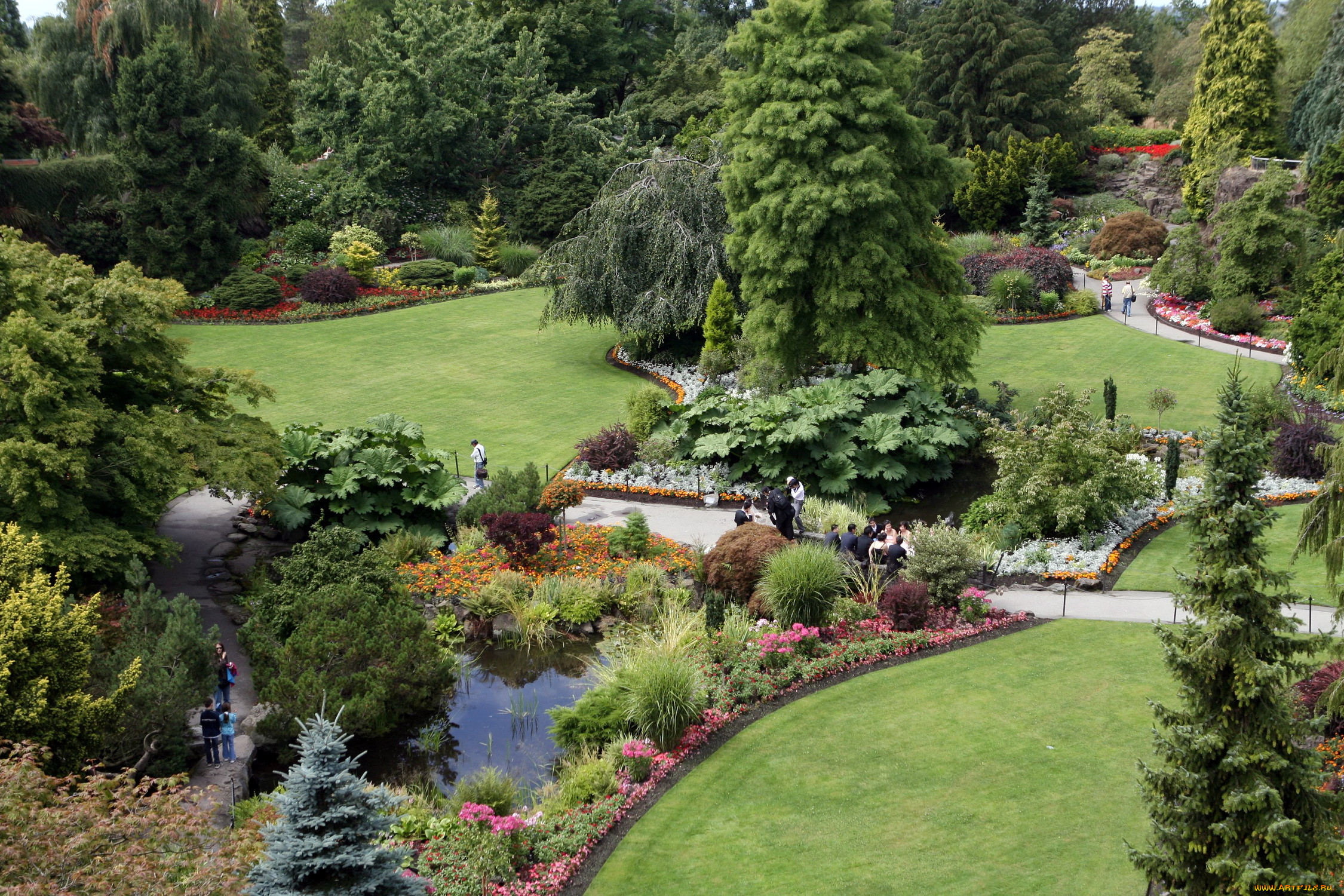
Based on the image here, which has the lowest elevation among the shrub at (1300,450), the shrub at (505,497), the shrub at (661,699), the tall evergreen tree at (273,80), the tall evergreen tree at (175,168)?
the shrub at (661,699)

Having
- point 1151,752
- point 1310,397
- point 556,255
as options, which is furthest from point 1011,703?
point 556,255

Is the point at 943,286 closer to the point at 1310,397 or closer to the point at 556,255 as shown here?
the point at 1310,397

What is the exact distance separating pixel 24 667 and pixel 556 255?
23.7 metres

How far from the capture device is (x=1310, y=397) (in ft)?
83.7

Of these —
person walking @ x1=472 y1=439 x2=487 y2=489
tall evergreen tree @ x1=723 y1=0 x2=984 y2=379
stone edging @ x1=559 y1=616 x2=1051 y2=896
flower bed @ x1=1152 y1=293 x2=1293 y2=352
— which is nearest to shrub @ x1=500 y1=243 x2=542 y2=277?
tall evergreen tree @ x1=723 y1=0 x2=984 y2=379

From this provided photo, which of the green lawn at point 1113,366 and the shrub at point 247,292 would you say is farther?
the shrub at point 247,292

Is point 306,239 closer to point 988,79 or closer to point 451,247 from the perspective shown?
point 451,247

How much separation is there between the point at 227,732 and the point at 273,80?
46.8 meters

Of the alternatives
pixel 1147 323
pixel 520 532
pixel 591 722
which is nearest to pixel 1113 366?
pixel 1147 323

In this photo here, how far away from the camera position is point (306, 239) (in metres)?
41.9

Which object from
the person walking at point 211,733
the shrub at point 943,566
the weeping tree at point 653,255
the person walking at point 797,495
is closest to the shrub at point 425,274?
the weeping tree at point 653,255

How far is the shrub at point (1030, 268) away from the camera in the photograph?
124ft

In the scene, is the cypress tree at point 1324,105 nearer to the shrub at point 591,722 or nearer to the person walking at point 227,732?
the shrub at point 591,722

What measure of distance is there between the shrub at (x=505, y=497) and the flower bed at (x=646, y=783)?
6174 mm
